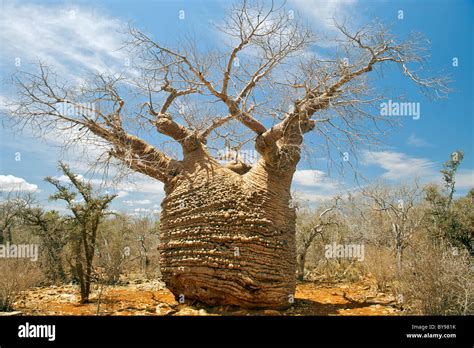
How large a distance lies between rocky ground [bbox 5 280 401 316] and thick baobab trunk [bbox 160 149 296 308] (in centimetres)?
33

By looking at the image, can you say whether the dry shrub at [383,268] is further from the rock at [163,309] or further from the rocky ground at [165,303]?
the rock at [163,309]

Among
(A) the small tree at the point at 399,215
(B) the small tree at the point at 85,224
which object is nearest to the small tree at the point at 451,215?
(A) the small tree at the point at 399,215

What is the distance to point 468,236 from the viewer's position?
33.9ft

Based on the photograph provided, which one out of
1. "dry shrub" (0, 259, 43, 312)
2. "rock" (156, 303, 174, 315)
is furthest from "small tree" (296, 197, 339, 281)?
"dry shrub" (0, 259, 43, 312)

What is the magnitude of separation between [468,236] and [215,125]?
27.4 ft

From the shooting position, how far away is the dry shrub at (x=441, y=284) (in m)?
4.99

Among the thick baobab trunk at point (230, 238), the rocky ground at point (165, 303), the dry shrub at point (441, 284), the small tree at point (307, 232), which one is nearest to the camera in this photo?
the dry shrub at point (441, 284)

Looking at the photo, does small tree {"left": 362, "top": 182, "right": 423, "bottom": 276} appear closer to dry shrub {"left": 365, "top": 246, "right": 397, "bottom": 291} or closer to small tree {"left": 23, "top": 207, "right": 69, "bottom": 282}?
dry shrub {"left": 365, "top": 246, "right": 397, "bottom": 291}

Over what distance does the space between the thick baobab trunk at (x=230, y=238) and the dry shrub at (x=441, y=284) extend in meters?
2.00

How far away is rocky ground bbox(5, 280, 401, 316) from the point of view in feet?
19.8

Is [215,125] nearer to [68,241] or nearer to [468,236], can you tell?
[68,241]

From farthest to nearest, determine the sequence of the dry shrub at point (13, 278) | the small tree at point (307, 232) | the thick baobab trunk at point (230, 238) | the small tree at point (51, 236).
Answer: the small tree at point (307, 232) → the small tree at point (51, 236) → the dry shrub at point (13, 278) → the thick baobab trunk at point (230, 238)
